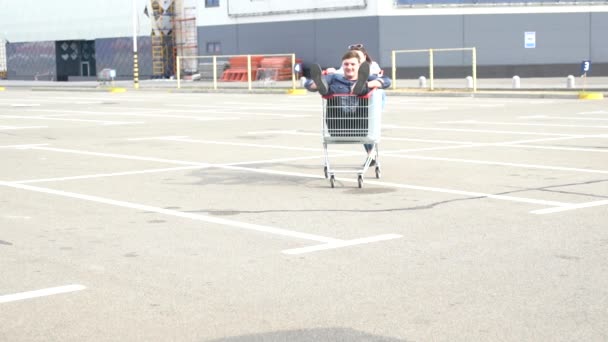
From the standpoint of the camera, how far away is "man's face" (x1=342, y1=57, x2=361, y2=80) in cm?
1155

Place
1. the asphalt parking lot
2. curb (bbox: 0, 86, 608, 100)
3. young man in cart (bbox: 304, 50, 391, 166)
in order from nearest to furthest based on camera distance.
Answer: the asphalt parking lot
young man in cart (bbox: 304, 50, 391, 166)
curb (bbox: 0, 86, 608, 100)

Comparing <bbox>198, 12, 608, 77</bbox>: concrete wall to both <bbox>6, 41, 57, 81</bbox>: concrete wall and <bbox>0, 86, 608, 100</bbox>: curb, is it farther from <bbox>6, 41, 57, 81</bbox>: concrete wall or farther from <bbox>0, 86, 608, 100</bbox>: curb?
<bbox>6, 41, 57, 81</bbox>: concrete wall

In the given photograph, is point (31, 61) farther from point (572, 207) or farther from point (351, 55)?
point (572, 207)

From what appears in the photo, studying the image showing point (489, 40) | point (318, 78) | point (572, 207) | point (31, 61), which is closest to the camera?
point (572, 207)

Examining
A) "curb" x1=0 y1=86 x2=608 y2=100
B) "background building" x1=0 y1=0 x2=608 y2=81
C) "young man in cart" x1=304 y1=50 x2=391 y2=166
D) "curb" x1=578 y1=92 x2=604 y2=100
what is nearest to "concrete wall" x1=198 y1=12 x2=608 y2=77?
"background building" x1=0 y1=0 x2=608 y2=81

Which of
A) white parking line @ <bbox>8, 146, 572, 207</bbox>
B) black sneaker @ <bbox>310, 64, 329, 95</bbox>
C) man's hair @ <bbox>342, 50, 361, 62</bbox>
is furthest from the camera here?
man's hair @ <bbox>342, 50, 361, 62</bbox>

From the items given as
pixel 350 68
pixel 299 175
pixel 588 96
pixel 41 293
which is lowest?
pixel 41 293

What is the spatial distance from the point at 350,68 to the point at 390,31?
38538mm

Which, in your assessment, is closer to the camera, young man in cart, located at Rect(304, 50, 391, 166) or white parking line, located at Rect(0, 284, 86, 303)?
white parking line, located at Rect(0, 284, 86, 303)

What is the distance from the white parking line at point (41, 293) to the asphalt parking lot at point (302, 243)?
0.06 feet

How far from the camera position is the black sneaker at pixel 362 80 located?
11.1 meters

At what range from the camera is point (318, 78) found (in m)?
11.1

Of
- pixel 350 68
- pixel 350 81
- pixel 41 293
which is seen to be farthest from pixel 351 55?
pixel 41 293

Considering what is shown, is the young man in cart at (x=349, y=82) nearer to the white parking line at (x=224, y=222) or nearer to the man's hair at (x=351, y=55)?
the man's hair at (x=351, y=55)
